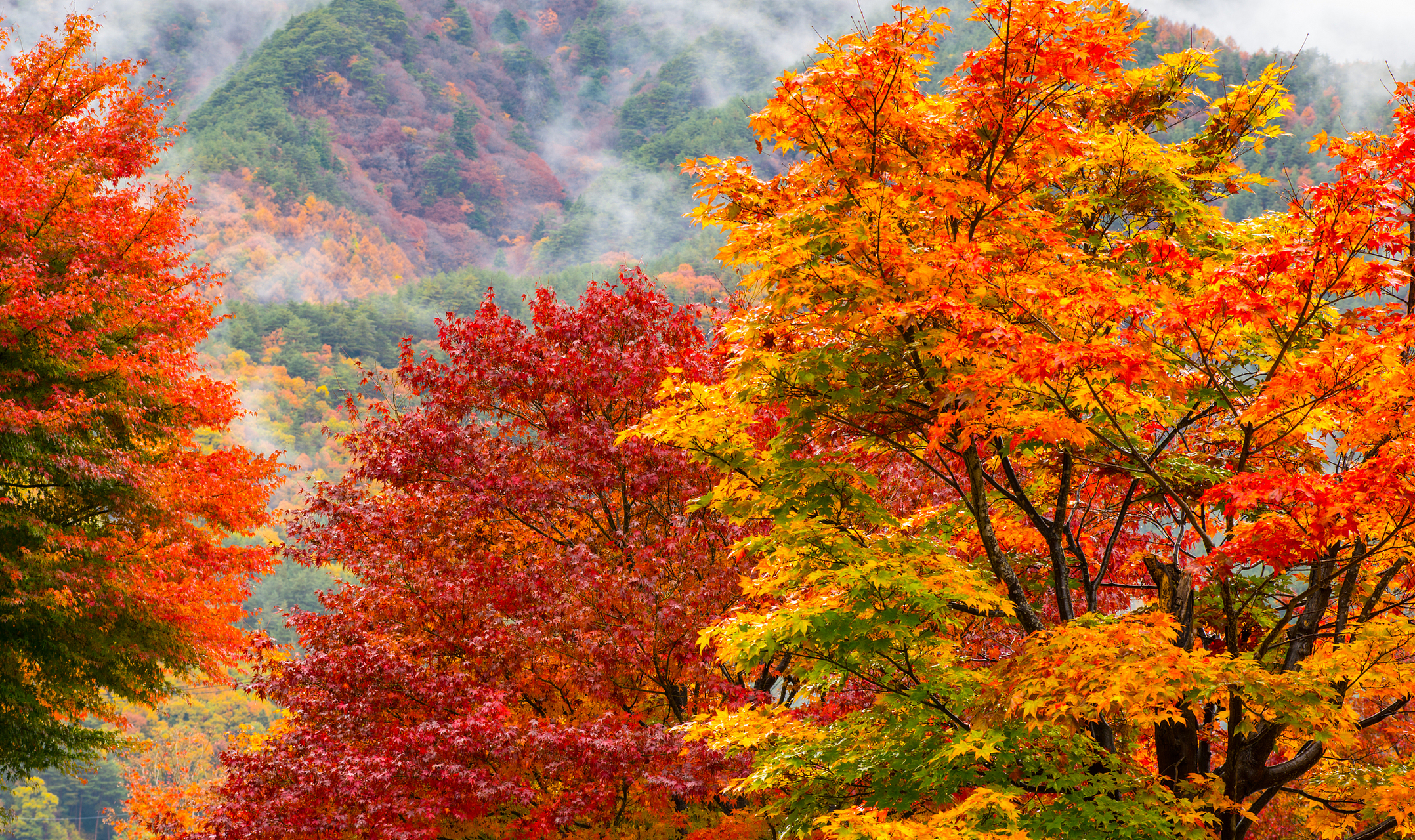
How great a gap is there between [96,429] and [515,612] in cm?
612

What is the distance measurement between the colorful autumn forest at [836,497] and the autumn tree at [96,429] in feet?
0.21

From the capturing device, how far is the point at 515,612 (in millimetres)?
10484

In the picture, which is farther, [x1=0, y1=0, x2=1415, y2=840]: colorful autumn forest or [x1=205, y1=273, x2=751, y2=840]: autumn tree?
[x1=205, y1=273, x2=751, y2=840]: autumn tree

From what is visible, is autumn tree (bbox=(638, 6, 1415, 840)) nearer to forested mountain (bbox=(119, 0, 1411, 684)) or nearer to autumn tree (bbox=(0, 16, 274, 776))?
autumn tree (bbox=(0, 16, 274, 776))

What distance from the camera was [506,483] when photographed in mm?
11438

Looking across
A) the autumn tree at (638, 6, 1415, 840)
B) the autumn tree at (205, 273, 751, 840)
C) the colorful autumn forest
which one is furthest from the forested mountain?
the autumn tree at (638, 6, 1415, 840)

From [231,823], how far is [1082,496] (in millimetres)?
8982

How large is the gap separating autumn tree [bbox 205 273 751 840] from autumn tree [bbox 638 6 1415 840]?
156 cm

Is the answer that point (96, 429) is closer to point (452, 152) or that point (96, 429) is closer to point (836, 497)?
point (836, 497)

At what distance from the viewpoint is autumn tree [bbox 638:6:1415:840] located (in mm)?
5344

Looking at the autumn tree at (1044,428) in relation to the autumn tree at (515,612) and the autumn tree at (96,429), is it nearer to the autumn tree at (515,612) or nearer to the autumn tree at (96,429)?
the autumn tree at (515,612)

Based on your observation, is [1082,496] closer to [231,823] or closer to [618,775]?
[618,775]

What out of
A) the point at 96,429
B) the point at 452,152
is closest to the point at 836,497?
the point at 96,429

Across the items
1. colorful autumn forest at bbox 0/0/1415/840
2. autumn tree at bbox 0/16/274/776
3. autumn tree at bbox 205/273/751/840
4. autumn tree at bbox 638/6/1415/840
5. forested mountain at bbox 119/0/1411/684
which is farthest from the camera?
forested mountain at bbox 119/0/1411/684
